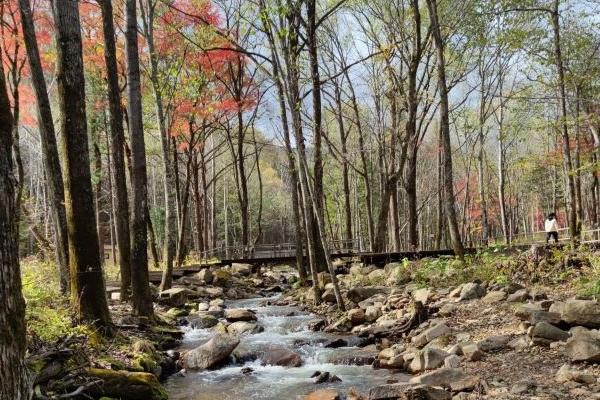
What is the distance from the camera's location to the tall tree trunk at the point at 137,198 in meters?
9.83

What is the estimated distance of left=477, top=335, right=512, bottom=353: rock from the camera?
717 centimetres

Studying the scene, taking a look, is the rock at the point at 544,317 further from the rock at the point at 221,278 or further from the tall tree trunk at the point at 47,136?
the rock at the point at 221,278

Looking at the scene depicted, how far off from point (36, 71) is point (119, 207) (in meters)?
3.37

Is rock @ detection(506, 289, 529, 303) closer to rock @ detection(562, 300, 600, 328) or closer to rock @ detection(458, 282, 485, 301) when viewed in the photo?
rock @ detection(458, 282, 485, 301)

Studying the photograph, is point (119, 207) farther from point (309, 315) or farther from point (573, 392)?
point (573, 392)

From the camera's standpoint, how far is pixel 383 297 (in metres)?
11.8

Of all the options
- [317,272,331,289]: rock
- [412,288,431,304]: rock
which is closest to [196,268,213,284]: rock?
[317,272,331,289]: rock

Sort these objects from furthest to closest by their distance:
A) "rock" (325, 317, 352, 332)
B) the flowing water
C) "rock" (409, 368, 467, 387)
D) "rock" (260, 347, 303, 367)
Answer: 1. "rock" (325, 317, 352, 332)
2. "rock" (260, 347, 303, 367)
3. the flowing water
4. "rock" (409, 368, 467, 387)

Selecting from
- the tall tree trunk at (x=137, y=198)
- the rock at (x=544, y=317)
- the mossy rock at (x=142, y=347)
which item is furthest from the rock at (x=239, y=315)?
the rock at (x=544, y=317)

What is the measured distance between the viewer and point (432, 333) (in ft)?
27.4

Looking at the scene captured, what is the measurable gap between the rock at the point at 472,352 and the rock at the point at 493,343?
4.3 inches

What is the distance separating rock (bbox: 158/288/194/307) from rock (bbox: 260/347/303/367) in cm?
517

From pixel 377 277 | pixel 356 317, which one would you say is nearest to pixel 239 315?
pixel 356 317

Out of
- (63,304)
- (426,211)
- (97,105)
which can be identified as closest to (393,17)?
(97,105)
